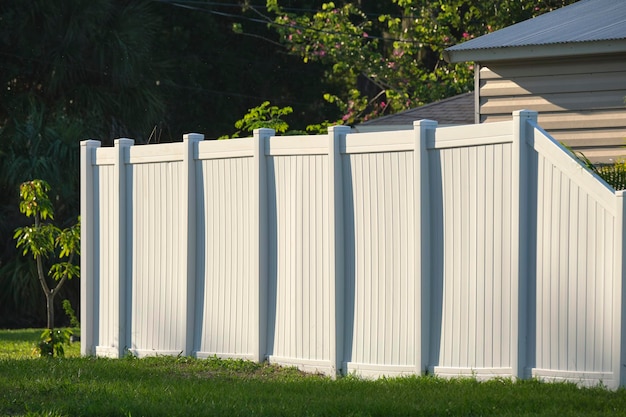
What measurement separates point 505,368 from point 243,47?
27524 millimetres

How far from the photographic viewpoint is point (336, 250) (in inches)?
375

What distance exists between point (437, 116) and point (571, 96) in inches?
195

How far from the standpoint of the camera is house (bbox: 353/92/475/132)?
15.7 m

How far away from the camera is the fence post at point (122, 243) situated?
36.8ft

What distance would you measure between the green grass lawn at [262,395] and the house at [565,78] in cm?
362

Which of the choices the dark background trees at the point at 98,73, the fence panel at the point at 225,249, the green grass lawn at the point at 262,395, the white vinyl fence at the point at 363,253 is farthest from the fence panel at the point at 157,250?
the dark background trees at the point at 98,73

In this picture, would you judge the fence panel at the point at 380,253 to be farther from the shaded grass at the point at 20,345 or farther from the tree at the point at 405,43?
the tree at the point at 405,43

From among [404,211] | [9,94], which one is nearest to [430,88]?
[9,94]

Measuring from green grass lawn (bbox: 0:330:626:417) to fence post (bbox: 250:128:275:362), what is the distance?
294mm

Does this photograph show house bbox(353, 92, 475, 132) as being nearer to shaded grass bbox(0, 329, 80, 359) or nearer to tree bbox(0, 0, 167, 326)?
shaded grass bbox(0, 329, 80, 359)

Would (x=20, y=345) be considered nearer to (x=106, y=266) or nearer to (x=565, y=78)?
(x=106, y=266)

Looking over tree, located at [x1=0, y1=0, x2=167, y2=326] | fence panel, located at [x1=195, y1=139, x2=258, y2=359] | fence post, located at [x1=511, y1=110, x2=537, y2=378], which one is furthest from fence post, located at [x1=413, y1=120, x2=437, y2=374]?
tree, located at [x1=0, y1=0, x2=167, y2=326]

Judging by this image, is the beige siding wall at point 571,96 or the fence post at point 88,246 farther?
the fence post at point 88,246

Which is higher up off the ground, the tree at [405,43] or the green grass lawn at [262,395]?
the tree at [405,43]
